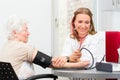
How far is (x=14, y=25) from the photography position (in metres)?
2.55

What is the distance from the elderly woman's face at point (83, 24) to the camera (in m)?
2.53

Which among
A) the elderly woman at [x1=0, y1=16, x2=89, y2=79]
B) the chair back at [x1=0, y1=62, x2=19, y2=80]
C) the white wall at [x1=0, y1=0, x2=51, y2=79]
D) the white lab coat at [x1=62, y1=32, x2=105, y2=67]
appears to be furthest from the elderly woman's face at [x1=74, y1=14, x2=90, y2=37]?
the white wall at [x1=0, y1=0, x2=51, y2=79]

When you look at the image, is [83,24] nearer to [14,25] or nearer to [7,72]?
[14,25]

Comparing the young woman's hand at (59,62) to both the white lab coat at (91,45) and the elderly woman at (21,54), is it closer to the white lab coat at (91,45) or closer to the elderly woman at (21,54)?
the elderly woman at (21,54)

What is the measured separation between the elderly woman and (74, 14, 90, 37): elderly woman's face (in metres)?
0.30

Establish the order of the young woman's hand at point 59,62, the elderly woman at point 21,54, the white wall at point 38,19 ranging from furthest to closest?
the white wall at point 38,19 → the elderly woman at point 21,54 → the young woman's hand at point 59,62

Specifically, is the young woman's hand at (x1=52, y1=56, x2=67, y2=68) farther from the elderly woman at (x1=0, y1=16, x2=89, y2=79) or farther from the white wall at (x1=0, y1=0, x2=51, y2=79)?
the white wall at (x1=0, y1=0, x2=51, y2=79)

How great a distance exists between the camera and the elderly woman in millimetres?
2453

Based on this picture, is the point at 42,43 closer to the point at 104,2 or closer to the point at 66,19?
the point at 66,19

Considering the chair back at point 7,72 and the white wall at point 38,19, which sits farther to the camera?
the white wall at point 38,19

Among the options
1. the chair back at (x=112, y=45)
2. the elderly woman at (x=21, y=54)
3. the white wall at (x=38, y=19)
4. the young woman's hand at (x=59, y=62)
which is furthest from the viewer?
the white wall at (x=38, y=19)

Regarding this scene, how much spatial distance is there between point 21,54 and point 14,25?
263 mm

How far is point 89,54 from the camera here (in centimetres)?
249

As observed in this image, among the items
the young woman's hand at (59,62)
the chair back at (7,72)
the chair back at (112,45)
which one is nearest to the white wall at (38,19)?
the young woman's hand at (59,62)
